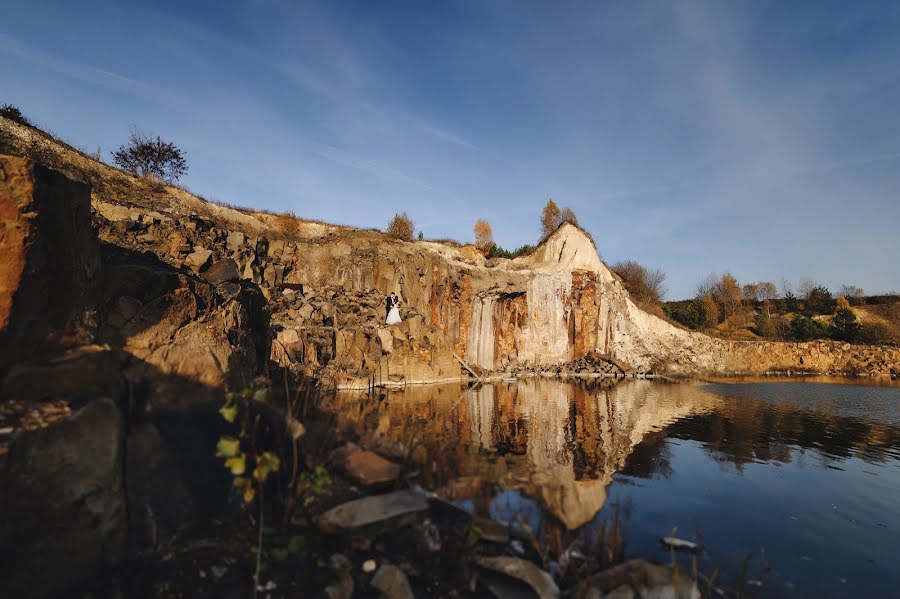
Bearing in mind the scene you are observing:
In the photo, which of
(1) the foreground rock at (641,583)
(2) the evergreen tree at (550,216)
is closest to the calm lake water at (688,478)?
(1) the foreground rock at (641,583)

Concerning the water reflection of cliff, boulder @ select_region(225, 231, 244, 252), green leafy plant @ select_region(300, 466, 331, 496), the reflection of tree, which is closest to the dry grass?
boulder @ select_region(225, 231, 244, 252)

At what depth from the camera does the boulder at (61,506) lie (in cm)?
316

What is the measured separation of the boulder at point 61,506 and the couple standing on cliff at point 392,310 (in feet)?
80.8

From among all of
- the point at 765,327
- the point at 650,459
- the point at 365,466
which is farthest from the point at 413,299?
the point at 765,327

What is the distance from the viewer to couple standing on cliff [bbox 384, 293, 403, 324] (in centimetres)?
2866

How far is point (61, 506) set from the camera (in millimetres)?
3406

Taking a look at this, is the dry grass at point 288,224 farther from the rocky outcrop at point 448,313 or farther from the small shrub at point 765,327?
the small shrub at point 765,327

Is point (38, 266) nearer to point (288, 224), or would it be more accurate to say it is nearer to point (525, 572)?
point (525, 572)

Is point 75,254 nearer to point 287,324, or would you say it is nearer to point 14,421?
point 14,421

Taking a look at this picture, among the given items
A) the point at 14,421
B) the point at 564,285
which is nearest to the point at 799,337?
the point at 564,285

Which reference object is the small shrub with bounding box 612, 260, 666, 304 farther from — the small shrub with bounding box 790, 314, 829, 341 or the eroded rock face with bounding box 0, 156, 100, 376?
the eroded rock face with bounding box 0, 156, 100, 376

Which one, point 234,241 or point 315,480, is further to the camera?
point 234,241

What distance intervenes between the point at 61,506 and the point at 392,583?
8.82 ft

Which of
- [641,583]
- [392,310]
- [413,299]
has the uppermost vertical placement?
[413,299]
